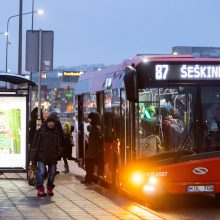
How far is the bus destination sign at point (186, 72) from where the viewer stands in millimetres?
13562

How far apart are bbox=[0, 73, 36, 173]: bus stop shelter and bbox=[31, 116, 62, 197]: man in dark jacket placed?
2736mm

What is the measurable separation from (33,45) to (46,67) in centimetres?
65

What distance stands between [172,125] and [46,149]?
2.48 meters

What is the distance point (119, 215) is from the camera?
11461mm

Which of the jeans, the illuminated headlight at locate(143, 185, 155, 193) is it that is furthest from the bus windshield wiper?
the jeans

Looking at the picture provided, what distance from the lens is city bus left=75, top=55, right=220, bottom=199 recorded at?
43.0 ft

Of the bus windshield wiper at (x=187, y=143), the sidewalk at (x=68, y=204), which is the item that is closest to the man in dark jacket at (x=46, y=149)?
the sidewalk at (x=68, y=204)

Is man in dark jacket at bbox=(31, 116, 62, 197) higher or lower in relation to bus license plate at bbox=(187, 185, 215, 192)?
higher

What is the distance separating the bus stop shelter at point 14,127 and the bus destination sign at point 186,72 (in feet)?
13.8

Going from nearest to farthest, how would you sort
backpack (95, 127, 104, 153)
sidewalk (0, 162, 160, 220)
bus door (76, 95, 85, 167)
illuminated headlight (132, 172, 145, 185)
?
sidewalk (0, 162, 160, 220)
illuminated headlight (132, 172, 145, 185)
backpack (95, 127, 104, 153)
bus door (76, 95, 85, 167)

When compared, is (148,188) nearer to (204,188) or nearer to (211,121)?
(204,188)

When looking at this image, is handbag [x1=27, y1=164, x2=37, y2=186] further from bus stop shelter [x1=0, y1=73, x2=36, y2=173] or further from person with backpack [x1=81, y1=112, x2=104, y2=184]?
person with backpack [x1=81, y1=112, x2=104, y2=184]

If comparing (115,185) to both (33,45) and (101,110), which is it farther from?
(33,45)

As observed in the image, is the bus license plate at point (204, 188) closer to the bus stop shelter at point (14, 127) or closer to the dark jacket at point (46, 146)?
the dark jacket at point (46, 146)
